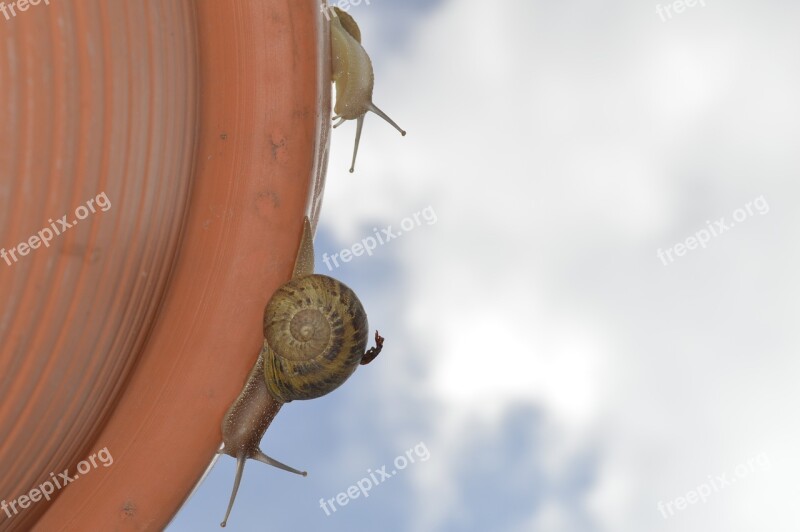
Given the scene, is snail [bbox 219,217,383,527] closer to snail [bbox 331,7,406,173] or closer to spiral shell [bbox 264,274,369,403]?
spiral shell [bbox 264,274,369,403]

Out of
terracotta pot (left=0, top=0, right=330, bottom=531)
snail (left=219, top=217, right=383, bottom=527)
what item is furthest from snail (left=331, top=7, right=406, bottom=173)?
snail (left=219, top=217, right=383, bottom=527)

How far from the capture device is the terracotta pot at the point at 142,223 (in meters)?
0.64

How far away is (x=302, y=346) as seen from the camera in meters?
0.86

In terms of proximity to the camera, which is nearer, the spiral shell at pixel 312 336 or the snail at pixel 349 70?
the spiral shell at pixel 312 336

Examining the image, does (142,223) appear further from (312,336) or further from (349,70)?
(349,70)

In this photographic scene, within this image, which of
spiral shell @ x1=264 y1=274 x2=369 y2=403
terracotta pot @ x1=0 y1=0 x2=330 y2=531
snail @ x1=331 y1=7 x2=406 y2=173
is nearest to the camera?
terracotta pot @ x1=0 y1=0 x2=330 y2=531

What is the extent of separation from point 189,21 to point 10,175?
326mm

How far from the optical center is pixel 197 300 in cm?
86

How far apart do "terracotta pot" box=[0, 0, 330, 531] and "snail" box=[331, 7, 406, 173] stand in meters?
0.13

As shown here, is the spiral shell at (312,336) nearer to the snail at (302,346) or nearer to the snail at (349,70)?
the snail at (302,346)

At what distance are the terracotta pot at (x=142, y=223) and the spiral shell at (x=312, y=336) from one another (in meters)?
0.03

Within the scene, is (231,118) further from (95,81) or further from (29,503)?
(29,503)

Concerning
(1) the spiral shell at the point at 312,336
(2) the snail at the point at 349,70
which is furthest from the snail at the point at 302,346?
(2) the snail at the point at 349,70

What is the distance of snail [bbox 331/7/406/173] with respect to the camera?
1.10 m
